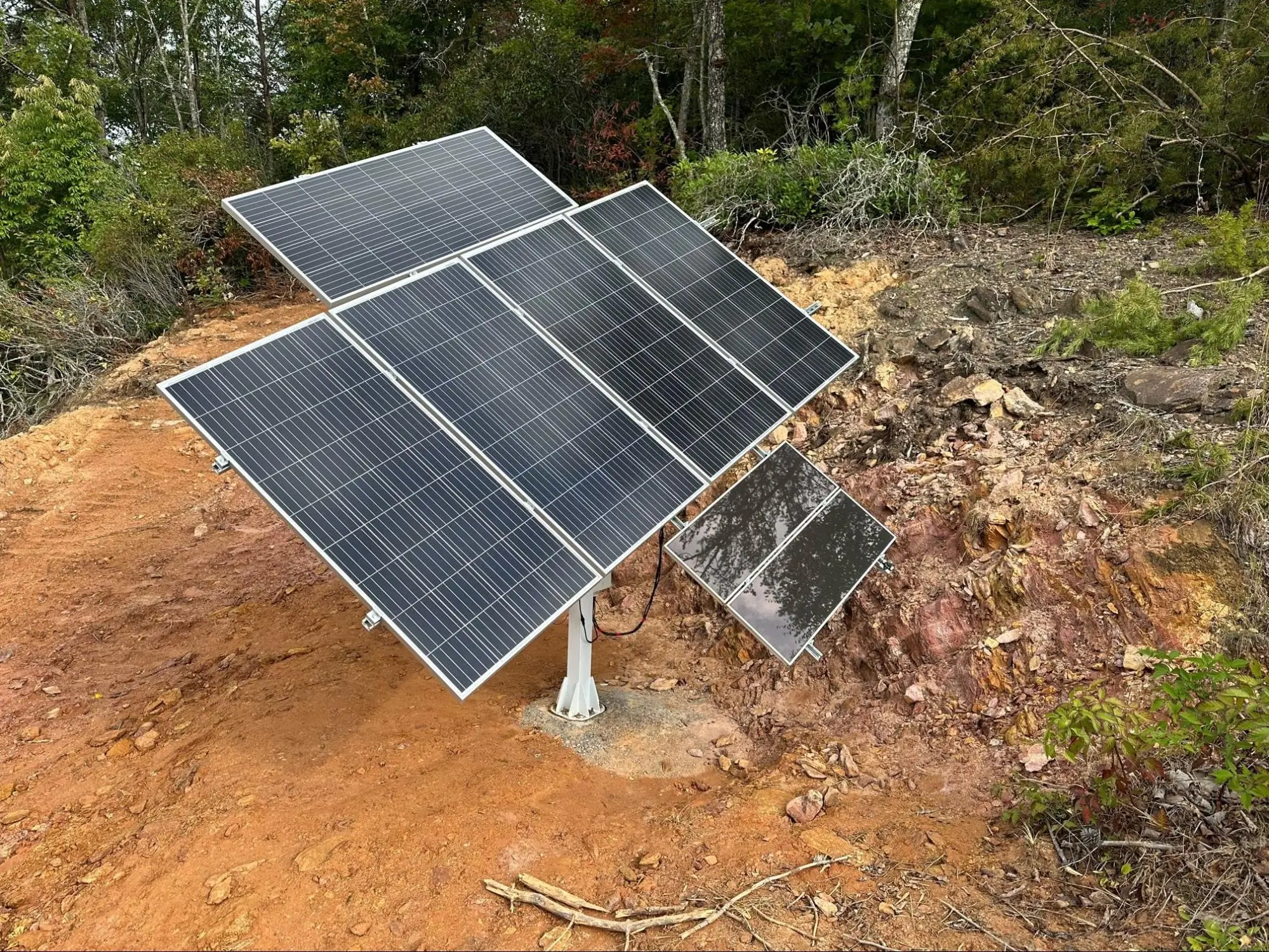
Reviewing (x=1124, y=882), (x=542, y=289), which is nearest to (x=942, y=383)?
(x=542, y=289)

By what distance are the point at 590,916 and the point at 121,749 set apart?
4.76 meters

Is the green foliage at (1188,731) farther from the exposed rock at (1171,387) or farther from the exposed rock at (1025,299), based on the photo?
the exposed rock at (1025,299)

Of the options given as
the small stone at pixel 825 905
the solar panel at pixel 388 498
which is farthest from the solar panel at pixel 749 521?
the small stone at pixel 825 905

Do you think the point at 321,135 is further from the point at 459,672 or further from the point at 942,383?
the point at 459,672

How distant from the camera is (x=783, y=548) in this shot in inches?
275

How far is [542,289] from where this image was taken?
704 centimetres

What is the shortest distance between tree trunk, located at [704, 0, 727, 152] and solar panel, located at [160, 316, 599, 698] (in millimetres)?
11210

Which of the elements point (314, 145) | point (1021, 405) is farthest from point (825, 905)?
point (314, 145)

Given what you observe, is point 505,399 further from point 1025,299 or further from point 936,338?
point 1025,299

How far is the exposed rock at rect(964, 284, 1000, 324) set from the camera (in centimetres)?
1027

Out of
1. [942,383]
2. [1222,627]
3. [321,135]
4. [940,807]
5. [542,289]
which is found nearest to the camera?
[940,807]

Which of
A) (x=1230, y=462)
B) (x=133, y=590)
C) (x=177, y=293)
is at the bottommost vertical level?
(x=177, y=293)

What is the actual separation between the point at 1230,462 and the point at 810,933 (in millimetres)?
5243

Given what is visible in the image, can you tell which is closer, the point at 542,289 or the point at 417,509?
the point at 417,509
